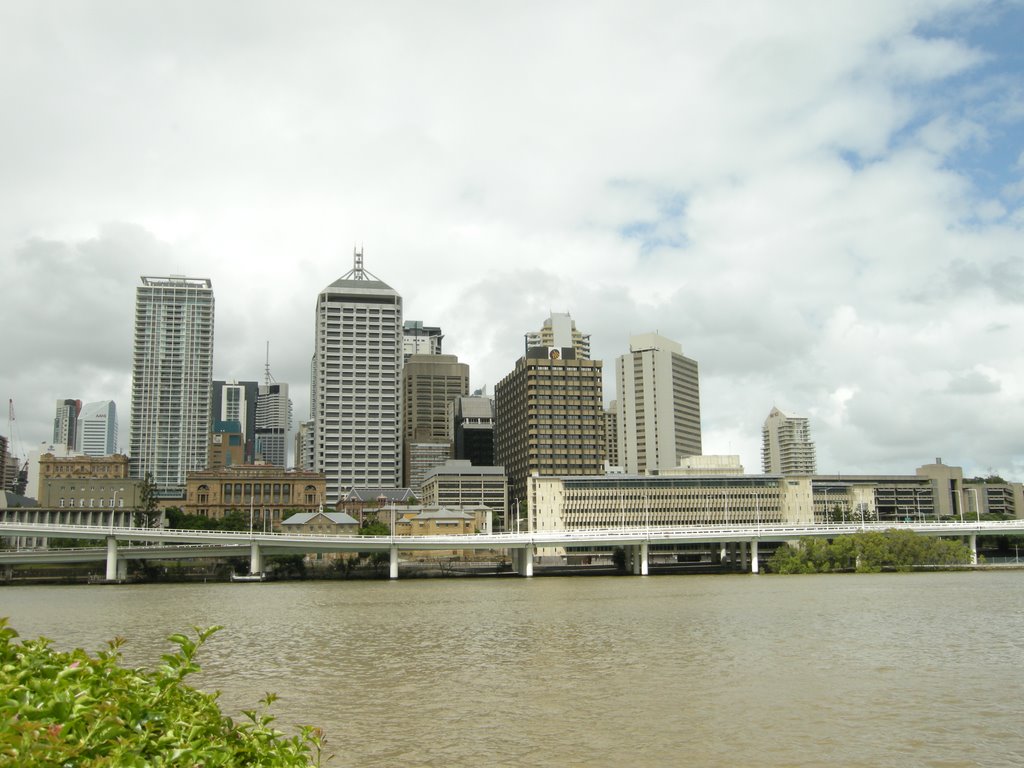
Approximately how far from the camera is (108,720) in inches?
324

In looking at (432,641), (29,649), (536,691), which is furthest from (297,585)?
(29,649)

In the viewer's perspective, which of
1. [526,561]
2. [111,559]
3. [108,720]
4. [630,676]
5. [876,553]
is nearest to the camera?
[108,720]

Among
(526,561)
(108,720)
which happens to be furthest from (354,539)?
(108,720)

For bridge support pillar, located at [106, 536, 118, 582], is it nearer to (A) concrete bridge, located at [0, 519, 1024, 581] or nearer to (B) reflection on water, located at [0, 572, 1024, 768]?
(A) concrete bridge, located at [0, 519, 1024, 581]

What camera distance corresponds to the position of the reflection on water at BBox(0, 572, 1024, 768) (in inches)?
1016

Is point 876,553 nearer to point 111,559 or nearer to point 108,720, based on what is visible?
point 111,559

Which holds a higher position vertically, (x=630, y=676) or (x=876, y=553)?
(x=876, y=553)

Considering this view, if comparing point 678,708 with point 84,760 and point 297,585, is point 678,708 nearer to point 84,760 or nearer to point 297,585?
point 84,760

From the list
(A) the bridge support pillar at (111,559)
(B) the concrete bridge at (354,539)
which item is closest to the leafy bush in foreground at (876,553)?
(B) the concrete bridge at (354,539)

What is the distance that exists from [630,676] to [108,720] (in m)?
32.1

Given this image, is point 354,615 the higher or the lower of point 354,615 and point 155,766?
the lower

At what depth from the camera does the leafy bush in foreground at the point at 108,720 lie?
7.57 m

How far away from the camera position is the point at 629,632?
5562 centimetres

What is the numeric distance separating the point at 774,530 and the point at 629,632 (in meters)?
103
